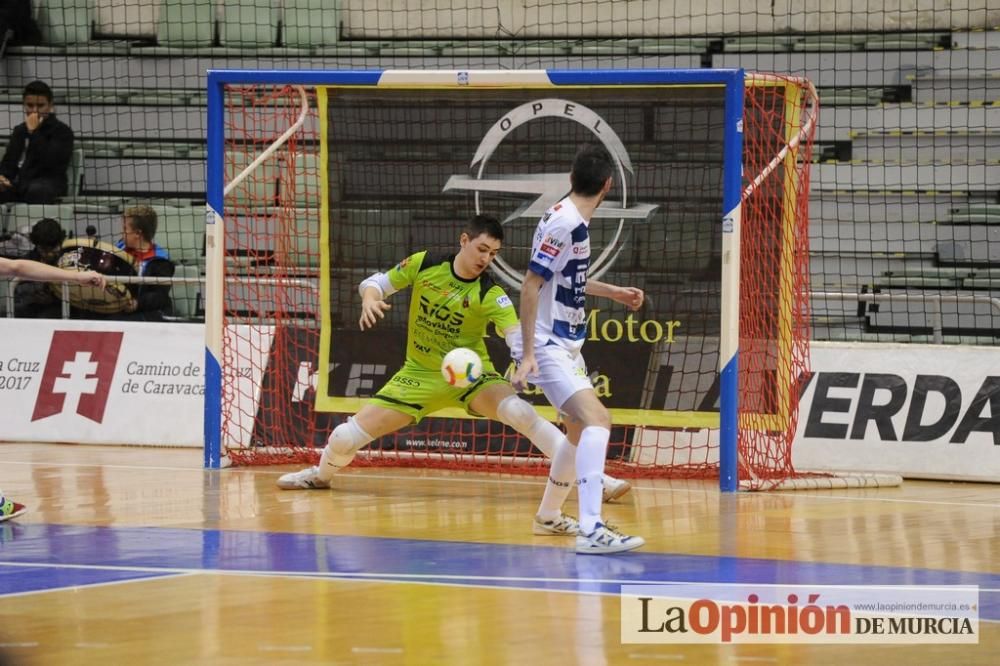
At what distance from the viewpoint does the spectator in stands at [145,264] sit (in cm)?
1375

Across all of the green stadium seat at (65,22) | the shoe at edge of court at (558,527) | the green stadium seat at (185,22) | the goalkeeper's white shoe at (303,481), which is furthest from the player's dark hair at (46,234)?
the shoe at edge of court at (558,527)

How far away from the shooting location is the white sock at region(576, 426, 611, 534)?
7.77 m

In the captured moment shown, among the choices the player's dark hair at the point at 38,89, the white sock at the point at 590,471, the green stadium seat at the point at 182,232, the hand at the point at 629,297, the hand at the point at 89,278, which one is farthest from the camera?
the green stadium seat at the point at 182,232

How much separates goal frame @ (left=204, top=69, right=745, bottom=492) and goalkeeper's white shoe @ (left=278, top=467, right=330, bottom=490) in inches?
48.6

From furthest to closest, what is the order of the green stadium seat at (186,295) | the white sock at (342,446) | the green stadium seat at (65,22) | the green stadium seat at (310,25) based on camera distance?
the green stadium seat at (65,22) < the green stadium seat at (310,25) < the green stadium seat at (186,295) < the white sock at (342,446)

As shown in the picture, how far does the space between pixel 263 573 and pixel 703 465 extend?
526cm

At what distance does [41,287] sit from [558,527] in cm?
759

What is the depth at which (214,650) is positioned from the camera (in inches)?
211

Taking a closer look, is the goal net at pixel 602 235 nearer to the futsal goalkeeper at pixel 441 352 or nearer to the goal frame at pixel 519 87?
the goal frame at pixel 519 87

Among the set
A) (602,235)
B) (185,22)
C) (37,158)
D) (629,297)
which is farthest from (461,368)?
(185,22)

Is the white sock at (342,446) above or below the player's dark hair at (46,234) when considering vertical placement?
below

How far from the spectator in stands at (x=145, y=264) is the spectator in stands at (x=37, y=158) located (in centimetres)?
216

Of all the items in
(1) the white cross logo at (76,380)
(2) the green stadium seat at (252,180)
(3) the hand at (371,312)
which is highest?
(2) the green stadium seat at (252,180)

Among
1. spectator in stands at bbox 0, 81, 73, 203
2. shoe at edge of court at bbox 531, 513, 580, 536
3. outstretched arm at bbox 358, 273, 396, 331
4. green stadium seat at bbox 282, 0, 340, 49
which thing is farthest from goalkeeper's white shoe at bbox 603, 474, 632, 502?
green stadium seat at bbox 282, 0, 340, 49
